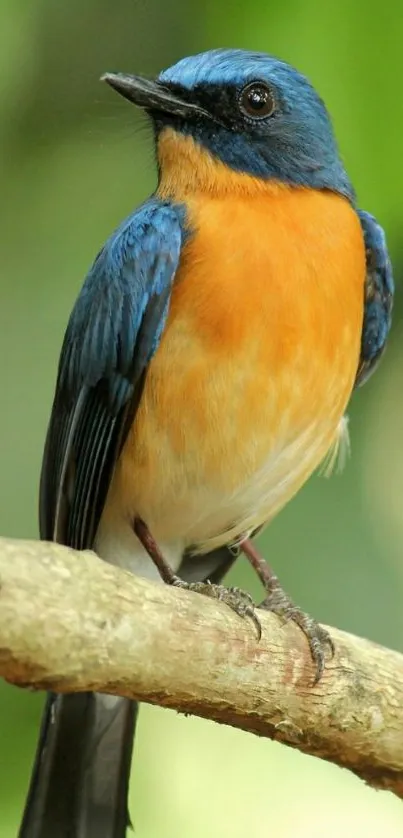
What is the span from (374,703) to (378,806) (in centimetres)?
63

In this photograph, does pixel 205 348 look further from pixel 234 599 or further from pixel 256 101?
pixel 256 101

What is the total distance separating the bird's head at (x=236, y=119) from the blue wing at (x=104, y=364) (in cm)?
18

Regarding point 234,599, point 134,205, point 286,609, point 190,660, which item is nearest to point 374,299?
point 134,205

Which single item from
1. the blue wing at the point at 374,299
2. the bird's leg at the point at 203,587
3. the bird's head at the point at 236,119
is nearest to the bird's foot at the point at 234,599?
the bird's leg at the point at 203,587

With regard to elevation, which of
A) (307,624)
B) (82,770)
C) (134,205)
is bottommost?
→ (82,770)

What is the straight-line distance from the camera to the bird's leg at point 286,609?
10.8 feet

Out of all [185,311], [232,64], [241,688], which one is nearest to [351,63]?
[232,64]

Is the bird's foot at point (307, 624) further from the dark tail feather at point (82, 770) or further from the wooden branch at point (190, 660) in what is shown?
the dark tail feather at point (82, 770)

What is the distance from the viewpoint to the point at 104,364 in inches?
145

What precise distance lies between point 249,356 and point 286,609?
661mm

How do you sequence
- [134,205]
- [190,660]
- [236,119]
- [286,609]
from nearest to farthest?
1. [190,660]
2. [286,609]
3. [236,119]
4. [134,205]

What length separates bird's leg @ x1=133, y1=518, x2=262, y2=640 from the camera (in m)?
3.23

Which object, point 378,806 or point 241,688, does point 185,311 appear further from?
point 378,806

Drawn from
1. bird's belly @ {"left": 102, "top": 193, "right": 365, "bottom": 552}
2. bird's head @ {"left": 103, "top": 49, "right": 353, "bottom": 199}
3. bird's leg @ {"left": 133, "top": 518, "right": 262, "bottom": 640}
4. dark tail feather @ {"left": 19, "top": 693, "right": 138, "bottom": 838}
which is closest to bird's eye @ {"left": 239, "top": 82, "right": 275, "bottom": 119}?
bird's head @ {"left": 103, "top": 49, "right": 353, "bottom": 199}
